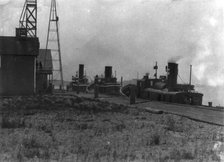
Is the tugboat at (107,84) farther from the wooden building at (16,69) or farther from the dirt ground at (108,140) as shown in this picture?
the dirt ground at (108,140)

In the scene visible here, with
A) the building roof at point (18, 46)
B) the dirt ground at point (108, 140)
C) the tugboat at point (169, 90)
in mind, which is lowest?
the dirt ground at point (108, 140)

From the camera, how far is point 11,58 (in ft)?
108

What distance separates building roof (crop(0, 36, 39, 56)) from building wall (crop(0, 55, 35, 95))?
0.48 m

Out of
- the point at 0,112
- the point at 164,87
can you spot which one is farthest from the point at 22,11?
the point at 0,112

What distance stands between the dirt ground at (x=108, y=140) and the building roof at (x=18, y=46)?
1942cm

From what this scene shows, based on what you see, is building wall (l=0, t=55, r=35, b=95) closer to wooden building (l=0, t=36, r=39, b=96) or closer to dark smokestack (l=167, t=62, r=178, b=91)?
wooden building (l=0, t=36, r=39, b=96)

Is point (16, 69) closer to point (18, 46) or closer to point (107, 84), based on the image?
point (18, 46)

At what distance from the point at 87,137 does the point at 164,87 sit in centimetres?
2292

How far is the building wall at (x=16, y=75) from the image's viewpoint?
106 feet

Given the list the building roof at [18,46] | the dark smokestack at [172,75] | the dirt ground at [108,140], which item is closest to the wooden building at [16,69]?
the building roof at [18,46]

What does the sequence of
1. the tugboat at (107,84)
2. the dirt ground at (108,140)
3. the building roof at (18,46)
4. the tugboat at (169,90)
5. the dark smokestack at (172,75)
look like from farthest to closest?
1. the tugboat at (107,84)
2. the building roof at (18,46)
3. the dark smokestack at (172,75)
4. the tugboat at (169,90)
5. the dirt ground at (108,140)

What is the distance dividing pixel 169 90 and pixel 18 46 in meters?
15.3

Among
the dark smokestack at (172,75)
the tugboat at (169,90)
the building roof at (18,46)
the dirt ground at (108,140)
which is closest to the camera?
the dirt ground at (108,140)

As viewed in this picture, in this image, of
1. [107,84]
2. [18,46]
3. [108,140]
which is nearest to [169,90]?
[18,46]
